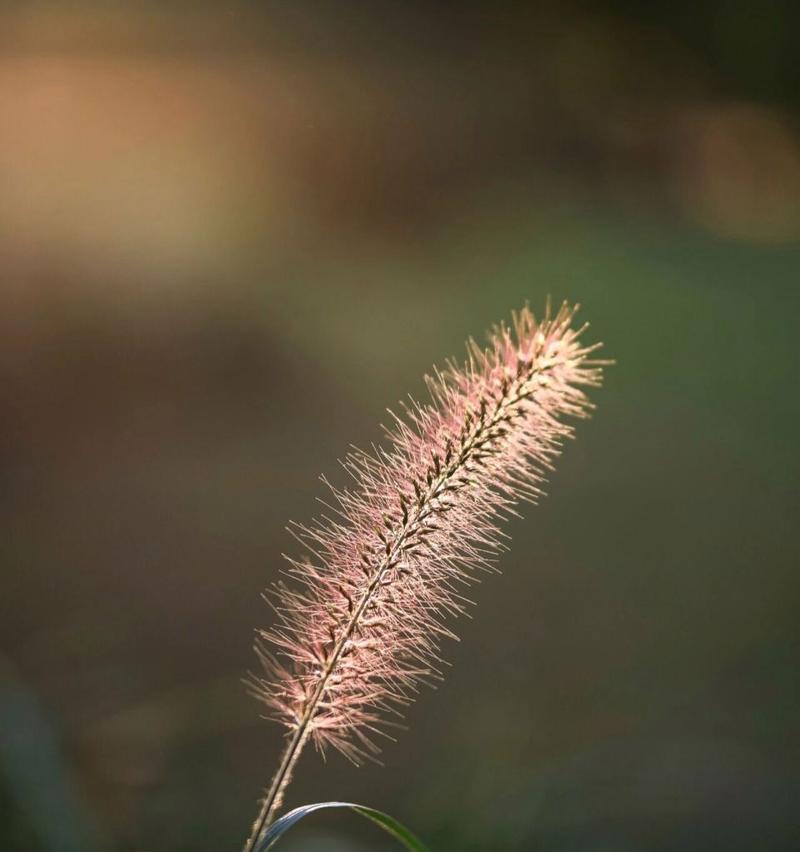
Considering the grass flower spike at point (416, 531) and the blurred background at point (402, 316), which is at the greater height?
the blurred background at point (402, 316)

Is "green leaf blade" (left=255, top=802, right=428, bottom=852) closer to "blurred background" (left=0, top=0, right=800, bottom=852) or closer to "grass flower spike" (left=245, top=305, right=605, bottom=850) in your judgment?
"grass flower spike" (left=245, top=305, right=605, bottom=850)

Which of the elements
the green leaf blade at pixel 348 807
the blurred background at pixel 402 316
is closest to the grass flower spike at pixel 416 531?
the green leaf blade at pixel 348 807

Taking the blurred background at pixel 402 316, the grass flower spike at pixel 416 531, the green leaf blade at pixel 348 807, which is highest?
the blurred background at pixel 402 316

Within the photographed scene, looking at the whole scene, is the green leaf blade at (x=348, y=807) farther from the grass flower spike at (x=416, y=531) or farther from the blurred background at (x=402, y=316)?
the blurred background at (x=402, y=316)

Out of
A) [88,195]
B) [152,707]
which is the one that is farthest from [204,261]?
[152,707]

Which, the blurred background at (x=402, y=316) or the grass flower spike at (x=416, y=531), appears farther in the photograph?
the blurred background at (x=402, y=316)

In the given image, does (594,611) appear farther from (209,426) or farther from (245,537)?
(209,426)

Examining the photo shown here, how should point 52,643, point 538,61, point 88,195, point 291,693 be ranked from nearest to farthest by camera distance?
point 291,693
point 52,643
point 88,195
point 538,61

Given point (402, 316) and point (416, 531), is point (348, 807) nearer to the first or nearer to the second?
point (416, 531)

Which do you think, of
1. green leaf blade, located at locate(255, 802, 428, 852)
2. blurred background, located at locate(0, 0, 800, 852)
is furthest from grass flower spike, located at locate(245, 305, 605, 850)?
blurred background, located at locate(0, 0, 800, 852)
